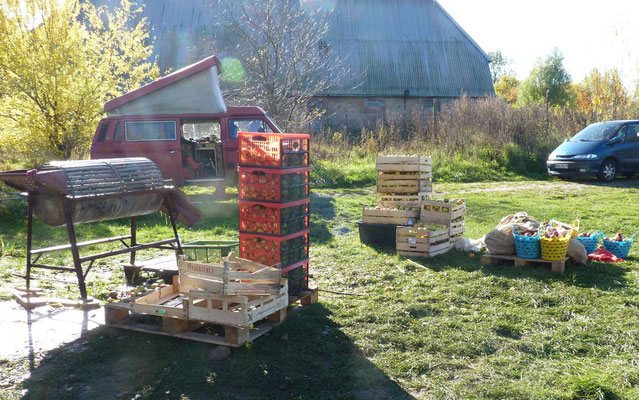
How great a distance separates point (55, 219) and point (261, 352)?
2.98 m

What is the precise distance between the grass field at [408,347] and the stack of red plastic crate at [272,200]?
0.72 meters

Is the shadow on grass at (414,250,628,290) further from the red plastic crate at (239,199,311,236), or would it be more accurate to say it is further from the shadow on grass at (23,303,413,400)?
the shadow on grass at (23,303,413,400)

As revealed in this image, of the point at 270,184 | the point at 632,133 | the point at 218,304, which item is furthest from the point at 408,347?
the point at 632,133

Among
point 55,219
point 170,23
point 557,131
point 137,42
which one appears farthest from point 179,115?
point 170,23

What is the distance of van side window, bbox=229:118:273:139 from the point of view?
1312cm

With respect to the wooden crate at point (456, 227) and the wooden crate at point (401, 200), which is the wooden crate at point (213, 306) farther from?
the wooden crate at point (401, 200)

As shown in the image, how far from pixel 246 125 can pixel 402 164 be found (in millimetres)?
5331

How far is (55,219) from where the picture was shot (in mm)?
6008

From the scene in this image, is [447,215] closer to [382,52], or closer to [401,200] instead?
[401,200]

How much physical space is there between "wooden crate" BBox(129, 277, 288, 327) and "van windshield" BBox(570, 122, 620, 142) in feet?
47.8

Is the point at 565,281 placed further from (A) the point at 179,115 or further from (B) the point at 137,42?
(B) the point at 137,42

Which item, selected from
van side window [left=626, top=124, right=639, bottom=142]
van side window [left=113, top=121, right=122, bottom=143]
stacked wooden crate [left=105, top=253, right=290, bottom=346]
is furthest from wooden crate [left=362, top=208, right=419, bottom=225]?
van side window [left=626, top=124, right=639, bottom=142]

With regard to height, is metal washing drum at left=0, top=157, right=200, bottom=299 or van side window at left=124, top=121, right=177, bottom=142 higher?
van side window at left=124, top=121, right=177, bottom=142

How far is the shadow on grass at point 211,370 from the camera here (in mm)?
4125
